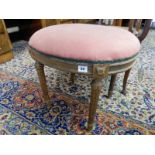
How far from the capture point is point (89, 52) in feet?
2.19

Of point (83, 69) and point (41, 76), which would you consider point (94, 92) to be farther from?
point (41, 76)

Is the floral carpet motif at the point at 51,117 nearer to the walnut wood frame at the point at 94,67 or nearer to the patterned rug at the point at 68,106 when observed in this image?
the patterned rug at the point at 68,106

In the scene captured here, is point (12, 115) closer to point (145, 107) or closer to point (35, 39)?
point (35, 39)

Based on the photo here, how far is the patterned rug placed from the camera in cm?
96

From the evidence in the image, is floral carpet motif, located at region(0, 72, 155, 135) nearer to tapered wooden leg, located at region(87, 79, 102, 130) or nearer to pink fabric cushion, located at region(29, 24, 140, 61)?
tapered wooden leg, located at region(87, 79, 102, 130)

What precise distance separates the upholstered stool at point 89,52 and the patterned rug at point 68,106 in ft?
0.85

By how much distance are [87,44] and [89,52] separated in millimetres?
48

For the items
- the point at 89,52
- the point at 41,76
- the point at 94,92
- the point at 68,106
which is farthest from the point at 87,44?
the point at 68,106

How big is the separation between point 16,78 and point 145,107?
3.62 ft

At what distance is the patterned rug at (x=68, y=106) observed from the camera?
0.96 metres

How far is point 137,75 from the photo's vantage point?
60.0 inches

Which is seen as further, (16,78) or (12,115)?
(16,78)

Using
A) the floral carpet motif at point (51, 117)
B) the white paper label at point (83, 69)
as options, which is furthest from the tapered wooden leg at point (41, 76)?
the white paper label at point (83, 69)
